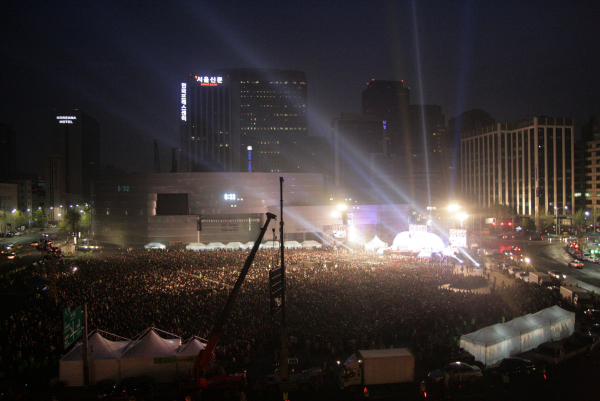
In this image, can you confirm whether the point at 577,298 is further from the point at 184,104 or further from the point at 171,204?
the point at 184,104

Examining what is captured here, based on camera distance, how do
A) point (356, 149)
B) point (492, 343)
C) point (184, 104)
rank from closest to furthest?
point (492, 343) < point (184, 104) < point (356, 149)

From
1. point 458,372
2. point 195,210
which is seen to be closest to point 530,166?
point 195,210

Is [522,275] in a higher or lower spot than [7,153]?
lower

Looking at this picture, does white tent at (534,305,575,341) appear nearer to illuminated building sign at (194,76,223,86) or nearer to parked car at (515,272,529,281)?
parked car at (515,272,529,281)

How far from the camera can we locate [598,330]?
15.1 meters

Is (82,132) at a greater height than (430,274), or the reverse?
(82,132)

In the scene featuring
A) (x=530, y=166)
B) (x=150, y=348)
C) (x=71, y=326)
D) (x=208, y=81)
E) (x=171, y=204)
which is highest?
(x=208, y=81)

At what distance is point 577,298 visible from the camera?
753 inches

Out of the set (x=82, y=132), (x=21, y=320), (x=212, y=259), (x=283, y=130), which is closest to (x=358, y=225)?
(x=212, y=259)

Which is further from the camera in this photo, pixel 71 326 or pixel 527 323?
pixel 527 323

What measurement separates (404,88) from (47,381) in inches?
7600

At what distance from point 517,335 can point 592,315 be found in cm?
732

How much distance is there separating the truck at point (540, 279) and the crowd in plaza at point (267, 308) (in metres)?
1.59

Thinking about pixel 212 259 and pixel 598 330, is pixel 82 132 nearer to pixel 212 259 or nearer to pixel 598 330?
pixel 212 259
